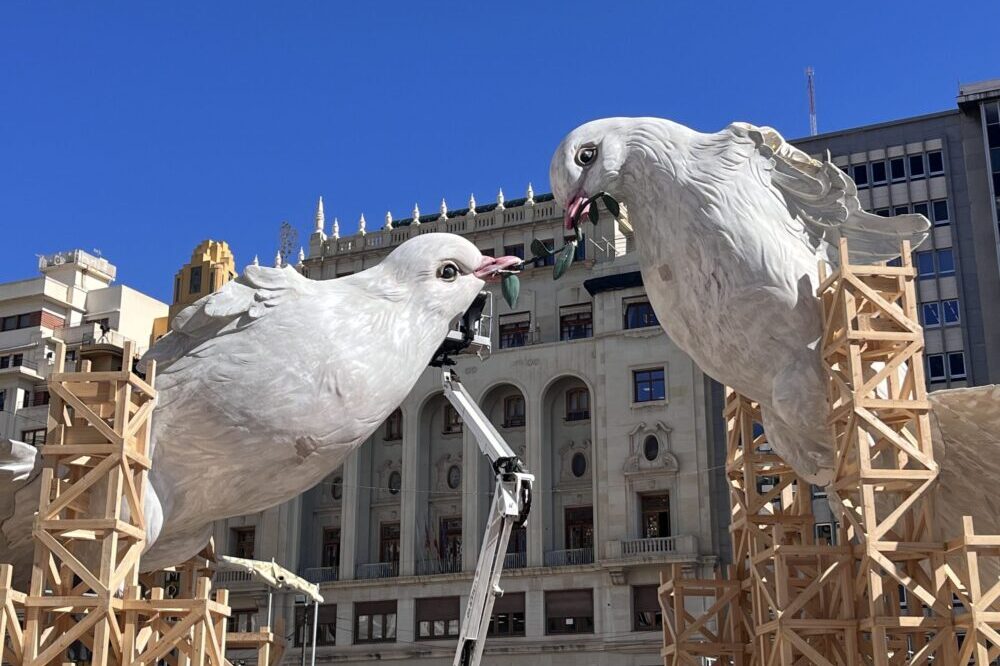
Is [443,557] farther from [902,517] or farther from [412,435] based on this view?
[902,517]

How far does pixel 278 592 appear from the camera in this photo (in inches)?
1893

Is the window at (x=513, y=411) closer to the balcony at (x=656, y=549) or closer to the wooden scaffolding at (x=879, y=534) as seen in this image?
the balcony at (x=656, y=549)

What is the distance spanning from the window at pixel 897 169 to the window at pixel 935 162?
920 mm

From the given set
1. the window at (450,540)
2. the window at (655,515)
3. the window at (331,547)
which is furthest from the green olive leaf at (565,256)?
the window at (331,547)

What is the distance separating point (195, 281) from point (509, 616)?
907 inches

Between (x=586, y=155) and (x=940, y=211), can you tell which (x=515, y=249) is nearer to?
(x=940, y=211)

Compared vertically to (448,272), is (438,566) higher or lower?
lower

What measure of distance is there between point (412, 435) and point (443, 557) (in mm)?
4974

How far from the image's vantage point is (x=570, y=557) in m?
44.6

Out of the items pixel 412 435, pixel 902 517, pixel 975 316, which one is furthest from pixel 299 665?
pixel 902 517

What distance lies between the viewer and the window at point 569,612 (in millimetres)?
43356

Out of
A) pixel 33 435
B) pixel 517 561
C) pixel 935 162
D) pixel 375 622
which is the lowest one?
pixel 375 622

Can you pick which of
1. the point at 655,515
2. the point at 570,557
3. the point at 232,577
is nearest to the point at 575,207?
the point at 655,515

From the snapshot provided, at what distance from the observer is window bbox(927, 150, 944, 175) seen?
4509cm
